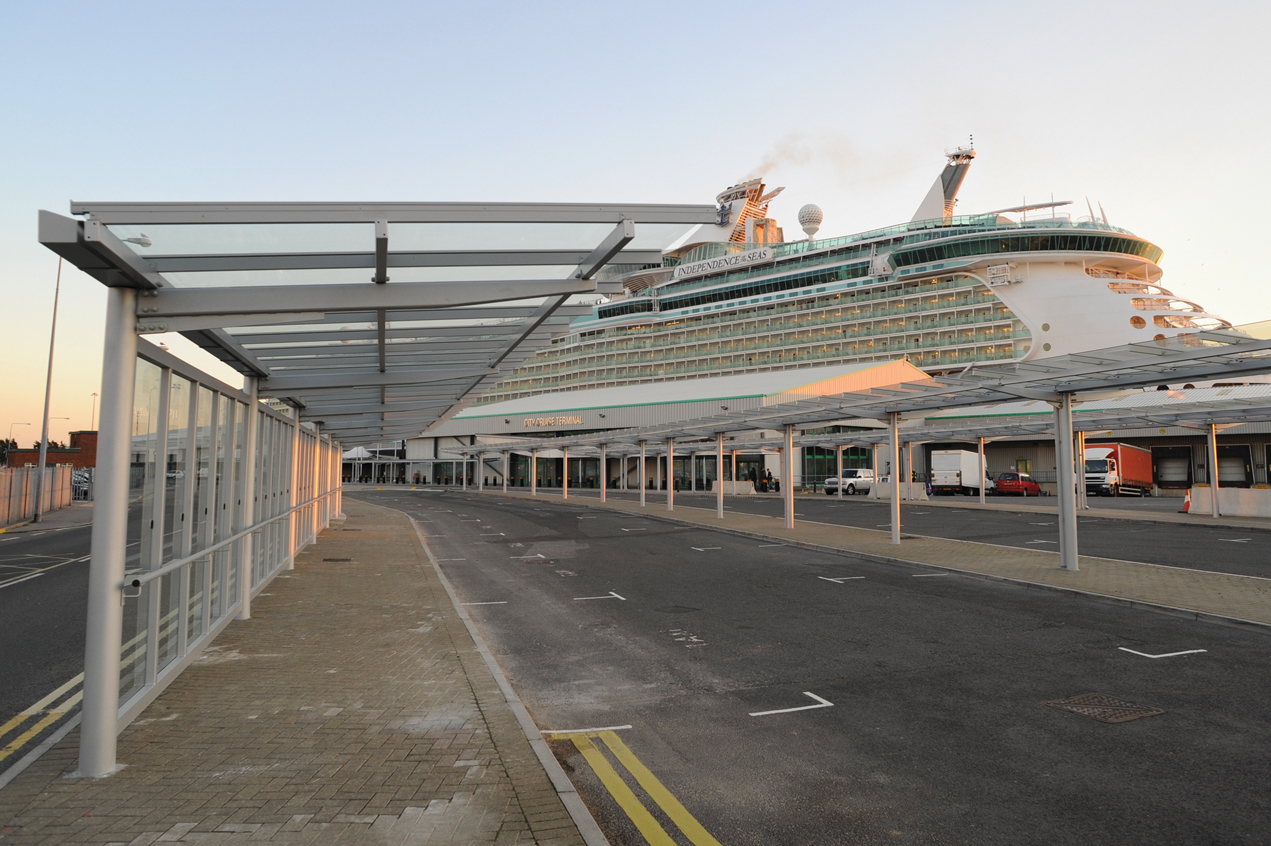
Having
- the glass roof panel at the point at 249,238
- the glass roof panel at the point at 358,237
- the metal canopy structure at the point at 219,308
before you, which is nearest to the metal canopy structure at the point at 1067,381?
the metal canopy structure at the point at 219,308

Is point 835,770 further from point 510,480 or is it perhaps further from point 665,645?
point 510,480

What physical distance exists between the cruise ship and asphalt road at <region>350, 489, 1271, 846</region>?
168 ft

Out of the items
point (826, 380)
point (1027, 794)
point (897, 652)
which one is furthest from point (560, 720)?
point (826, 380)

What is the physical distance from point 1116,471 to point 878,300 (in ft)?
97.2

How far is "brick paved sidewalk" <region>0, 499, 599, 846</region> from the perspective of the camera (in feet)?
12.2

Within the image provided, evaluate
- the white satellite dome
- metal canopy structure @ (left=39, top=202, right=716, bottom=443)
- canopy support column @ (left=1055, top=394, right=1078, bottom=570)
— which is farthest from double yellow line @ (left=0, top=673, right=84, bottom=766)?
the white satellite dome

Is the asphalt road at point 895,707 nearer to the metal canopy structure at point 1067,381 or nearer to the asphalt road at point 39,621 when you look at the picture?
the metal canopy structure at point 1067,381

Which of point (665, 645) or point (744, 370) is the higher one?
point (744, 370)

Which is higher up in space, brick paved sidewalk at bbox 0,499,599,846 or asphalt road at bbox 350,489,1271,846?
brick paved sidewalk at bbox 0,499,599,846

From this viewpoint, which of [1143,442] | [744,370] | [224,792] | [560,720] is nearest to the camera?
[224,792]

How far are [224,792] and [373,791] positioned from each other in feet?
2.78

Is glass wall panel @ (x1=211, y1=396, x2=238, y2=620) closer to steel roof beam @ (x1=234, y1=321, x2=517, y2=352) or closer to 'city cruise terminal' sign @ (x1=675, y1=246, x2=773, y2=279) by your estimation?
steel roof beam @ (x1=234, y1=321, x2=517, y2=352)

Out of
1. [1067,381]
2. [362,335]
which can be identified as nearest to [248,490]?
[362,335]

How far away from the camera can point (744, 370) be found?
2960 inches
